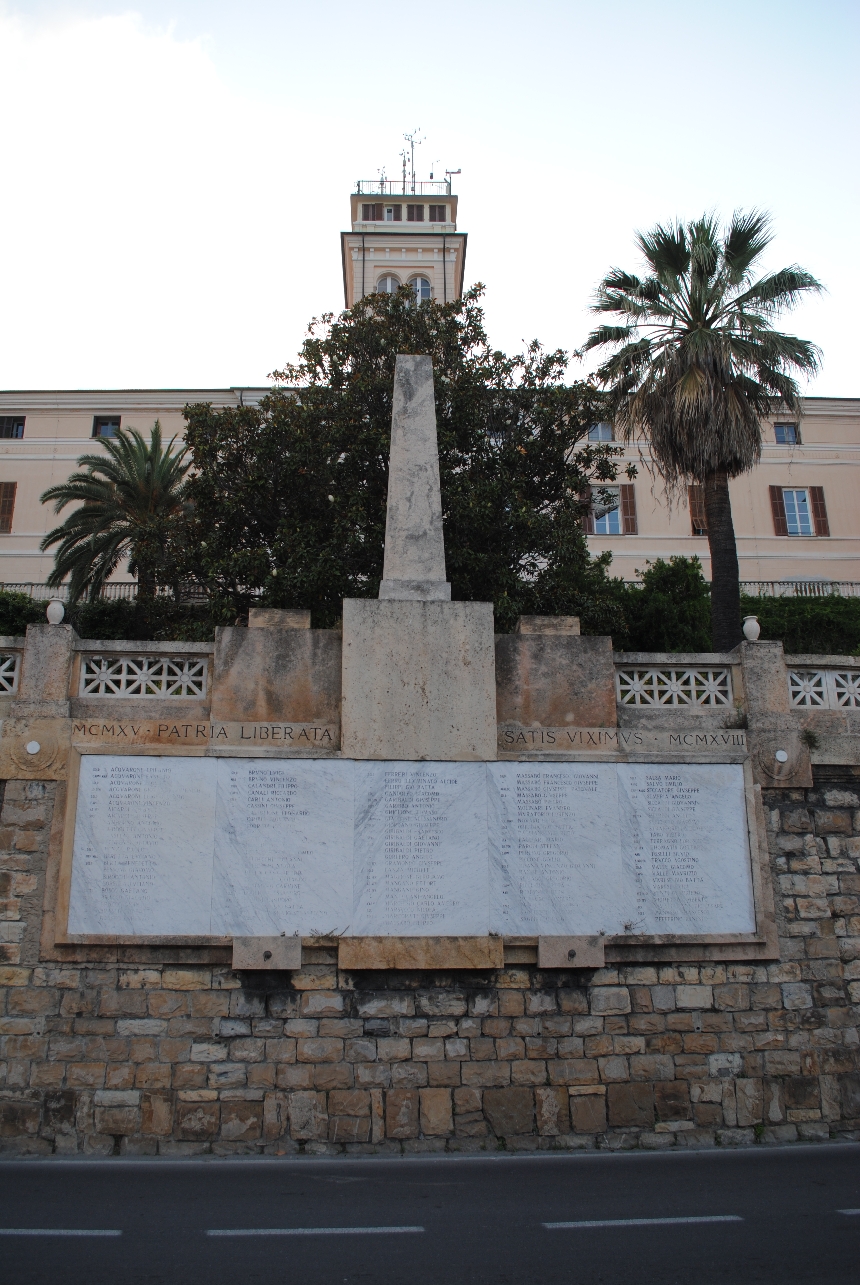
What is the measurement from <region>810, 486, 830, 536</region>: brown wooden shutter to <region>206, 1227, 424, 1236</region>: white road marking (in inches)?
1174

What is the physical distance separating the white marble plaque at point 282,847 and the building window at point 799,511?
26.7 metres

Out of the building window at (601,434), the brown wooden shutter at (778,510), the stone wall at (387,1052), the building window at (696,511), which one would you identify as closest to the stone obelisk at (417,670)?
the stone wall at (387,1052)

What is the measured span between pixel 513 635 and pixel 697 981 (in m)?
3.64

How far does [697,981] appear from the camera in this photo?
9.10m

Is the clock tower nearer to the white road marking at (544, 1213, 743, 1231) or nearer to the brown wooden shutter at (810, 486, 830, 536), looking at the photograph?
the brown wooden shutter at (810, 486, 830, 536)

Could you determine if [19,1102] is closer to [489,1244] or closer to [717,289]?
[489,1244]

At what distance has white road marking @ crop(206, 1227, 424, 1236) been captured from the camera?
631cm

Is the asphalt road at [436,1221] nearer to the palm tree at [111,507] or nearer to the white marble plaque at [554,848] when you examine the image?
the white marble plaque at [554,848]

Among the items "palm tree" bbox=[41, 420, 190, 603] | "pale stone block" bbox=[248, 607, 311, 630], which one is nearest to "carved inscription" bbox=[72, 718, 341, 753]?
"pale stone block" bbox=[248, 607, 311, 630]

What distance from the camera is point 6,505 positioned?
32.2 metres

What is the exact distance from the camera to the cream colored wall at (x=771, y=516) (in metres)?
31.4

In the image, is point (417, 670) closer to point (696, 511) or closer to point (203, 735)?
point (203, 735)

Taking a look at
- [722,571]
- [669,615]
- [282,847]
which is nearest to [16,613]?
[669,615]

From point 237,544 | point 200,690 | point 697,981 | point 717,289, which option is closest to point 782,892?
point 697,981
